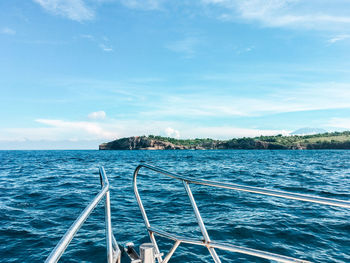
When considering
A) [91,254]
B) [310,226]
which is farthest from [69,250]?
[310,226]

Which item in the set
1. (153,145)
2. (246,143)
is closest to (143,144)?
(153,145)

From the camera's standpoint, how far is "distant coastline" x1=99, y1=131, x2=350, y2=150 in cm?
14275

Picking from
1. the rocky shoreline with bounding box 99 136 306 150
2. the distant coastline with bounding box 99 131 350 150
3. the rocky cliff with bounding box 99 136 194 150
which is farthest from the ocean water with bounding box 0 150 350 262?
the rocky cliff with bounding box 99 136 194 150

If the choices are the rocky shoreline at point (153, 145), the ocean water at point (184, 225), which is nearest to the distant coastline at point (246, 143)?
the rocky shoreline at point (153, 145)

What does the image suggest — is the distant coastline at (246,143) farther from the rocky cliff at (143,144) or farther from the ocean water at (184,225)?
the ocean water at (184,225)

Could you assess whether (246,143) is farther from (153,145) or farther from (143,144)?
(143,144)

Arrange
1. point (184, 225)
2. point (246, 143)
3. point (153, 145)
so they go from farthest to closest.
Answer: point (153, 145) < point (246, 143) < point (184, 225)

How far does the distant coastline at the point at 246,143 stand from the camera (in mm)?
142750

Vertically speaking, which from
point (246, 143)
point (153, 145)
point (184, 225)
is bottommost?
point (184, 225)

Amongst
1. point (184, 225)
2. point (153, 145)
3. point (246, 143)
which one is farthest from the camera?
point (153, 145)

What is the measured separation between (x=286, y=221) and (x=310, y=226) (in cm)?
64

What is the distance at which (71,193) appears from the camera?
1194 cm

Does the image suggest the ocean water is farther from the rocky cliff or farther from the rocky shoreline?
the rocky cliff

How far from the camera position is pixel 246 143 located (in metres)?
158
